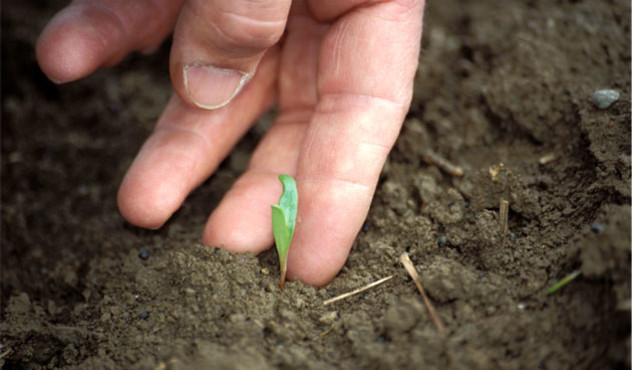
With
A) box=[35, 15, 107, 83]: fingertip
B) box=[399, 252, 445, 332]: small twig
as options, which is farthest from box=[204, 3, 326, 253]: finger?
box=[35, 15, 107, 83]: fingertip

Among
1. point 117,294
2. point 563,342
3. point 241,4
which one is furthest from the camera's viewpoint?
point 117,294

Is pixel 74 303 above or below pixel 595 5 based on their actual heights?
below

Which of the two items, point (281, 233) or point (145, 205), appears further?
point (145, 205)

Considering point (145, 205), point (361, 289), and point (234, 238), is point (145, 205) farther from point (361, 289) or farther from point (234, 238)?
point (361, 289)

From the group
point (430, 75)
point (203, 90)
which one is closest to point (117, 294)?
point (203, 90)

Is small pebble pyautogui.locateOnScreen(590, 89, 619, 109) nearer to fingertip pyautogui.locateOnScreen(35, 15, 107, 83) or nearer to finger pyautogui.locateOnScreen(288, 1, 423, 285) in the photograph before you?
finger pyautogui.locateOnScreen(288, 1, 423, 285)

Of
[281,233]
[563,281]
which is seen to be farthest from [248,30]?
[563,281]

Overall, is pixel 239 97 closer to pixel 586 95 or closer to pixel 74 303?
pixel 74 303
